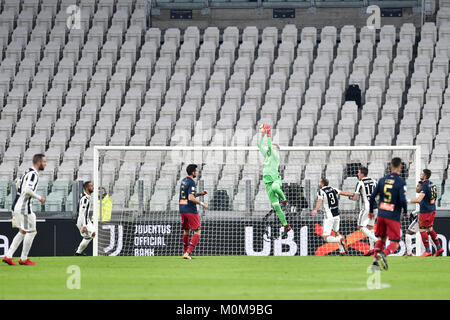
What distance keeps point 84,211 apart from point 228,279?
7985mm

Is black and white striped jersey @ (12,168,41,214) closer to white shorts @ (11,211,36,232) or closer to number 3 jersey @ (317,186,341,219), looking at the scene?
white shorts @ (11,211,36,232)

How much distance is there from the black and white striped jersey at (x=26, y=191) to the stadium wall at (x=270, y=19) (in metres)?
16.5

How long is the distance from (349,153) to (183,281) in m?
11.3

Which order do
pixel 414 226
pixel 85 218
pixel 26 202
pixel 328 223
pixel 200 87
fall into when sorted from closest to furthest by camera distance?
pixel 26 202 → pixel 328 223 → pixel 85 218 → pixel 414 226 → pixel 200 87

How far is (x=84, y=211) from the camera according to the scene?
19.1 meters

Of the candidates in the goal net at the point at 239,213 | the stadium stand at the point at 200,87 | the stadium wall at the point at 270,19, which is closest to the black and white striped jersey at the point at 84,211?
the goal net at the point at 239,213

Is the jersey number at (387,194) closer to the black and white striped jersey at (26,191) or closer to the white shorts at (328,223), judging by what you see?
the black and white striped jersey at (26,191)

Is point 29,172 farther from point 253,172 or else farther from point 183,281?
point 253,172

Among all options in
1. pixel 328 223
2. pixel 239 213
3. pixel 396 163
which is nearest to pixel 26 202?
pixel 396 163

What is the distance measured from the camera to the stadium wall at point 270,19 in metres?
29.4

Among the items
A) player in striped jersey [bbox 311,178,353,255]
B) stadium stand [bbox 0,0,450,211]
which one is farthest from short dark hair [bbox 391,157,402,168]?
stadium stand [bbox 0,0,450,211]

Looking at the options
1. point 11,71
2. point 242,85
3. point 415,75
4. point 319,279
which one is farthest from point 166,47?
point 319,279

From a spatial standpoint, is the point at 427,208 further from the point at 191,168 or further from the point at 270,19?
Answer: the point at 270,19

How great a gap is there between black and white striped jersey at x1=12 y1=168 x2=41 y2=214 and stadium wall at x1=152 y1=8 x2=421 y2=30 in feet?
54.2
